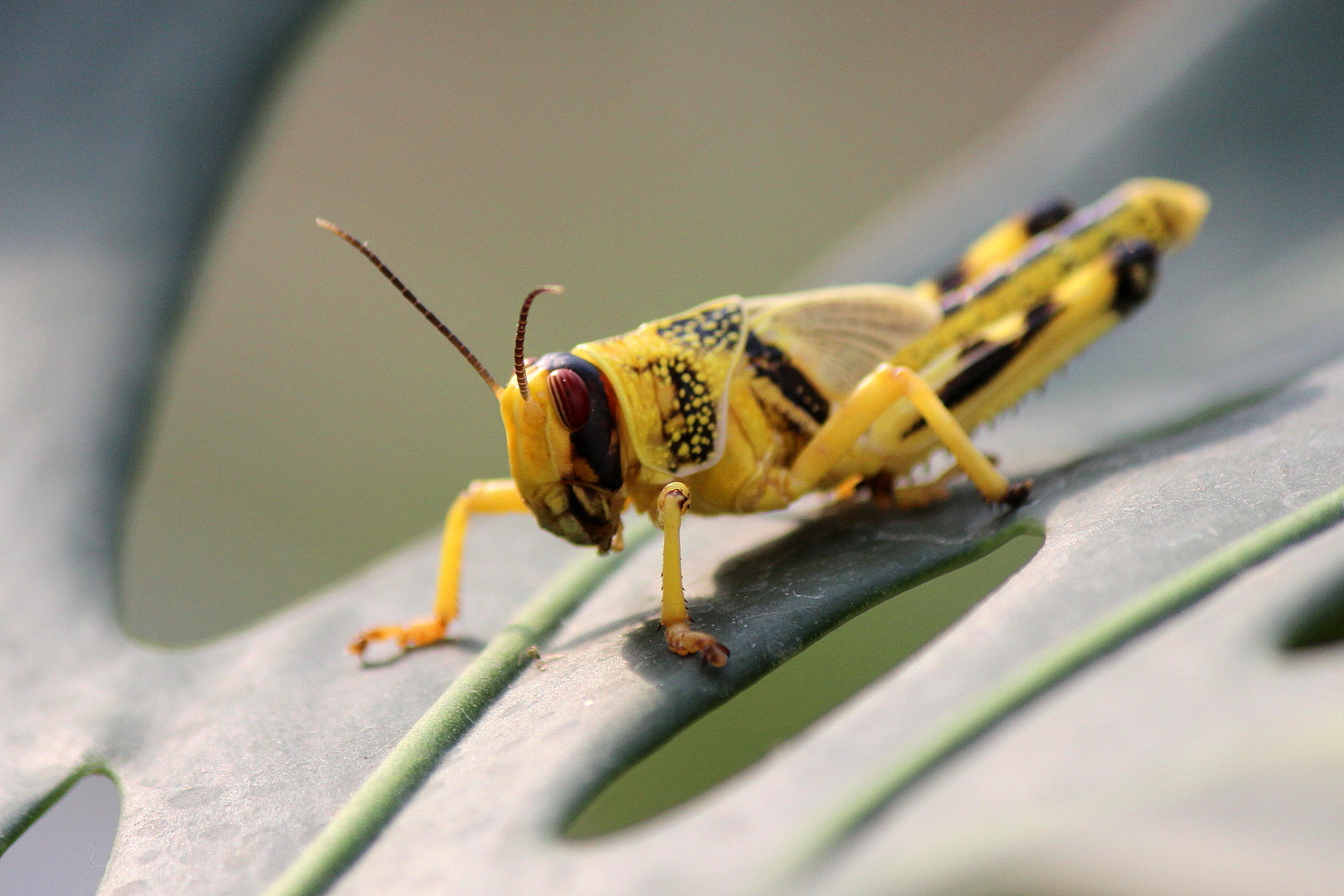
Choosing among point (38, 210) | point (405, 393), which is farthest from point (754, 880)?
point (405, 393)

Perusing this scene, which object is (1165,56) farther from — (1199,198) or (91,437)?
(91,437)

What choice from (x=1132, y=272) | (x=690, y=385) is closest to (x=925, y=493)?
(x=690, y=385)

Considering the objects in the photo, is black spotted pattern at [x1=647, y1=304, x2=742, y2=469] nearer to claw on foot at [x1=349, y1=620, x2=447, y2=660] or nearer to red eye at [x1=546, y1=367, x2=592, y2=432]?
red eye at [x1=546, y1=367, x2=592, y2=432]

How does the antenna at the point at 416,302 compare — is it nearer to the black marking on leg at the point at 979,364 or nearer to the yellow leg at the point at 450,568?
the yellow leg at the point at 450,568

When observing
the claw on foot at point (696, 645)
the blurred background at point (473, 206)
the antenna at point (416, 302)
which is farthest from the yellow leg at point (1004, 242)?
the claw on foot at point (696, 645)

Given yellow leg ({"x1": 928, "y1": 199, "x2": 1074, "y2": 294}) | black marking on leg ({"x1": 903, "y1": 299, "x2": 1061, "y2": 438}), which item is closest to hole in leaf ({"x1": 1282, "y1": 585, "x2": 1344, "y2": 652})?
black marking on leg ({"x1": 903, "y1": 299, "x2": 1061, "y2": 438})

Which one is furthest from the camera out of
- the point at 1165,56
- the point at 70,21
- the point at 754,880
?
the point at 1165,56

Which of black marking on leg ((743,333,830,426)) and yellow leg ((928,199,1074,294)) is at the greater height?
yellow leg ((928,199,1074,294))
